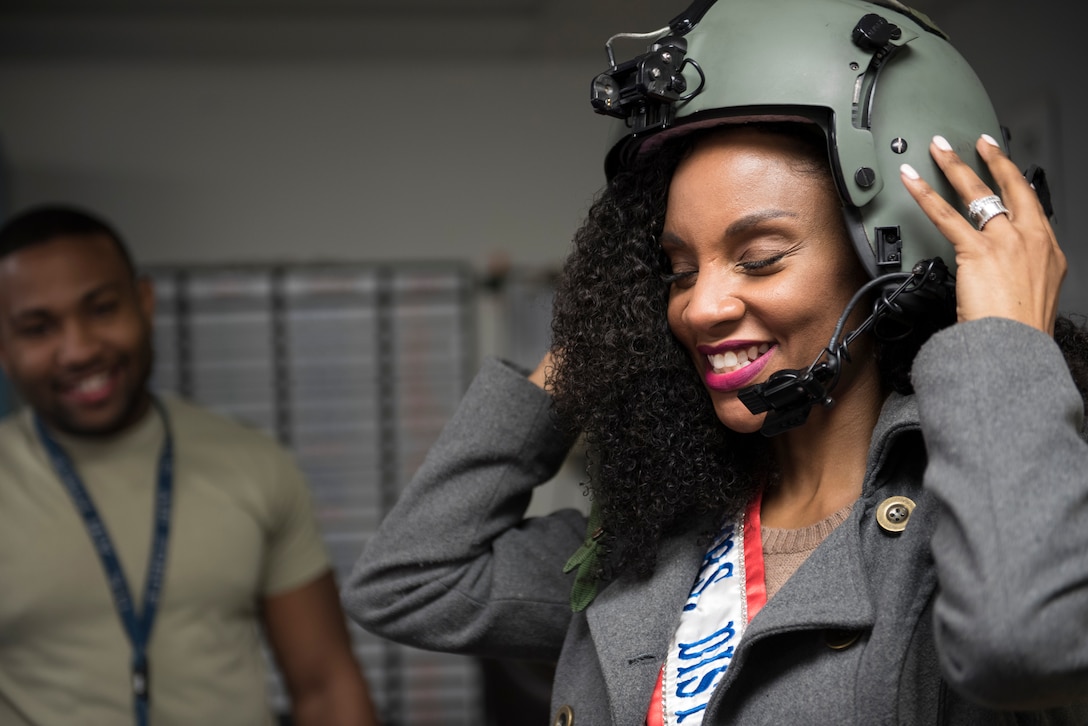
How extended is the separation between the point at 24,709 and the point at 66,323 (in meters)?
0.80

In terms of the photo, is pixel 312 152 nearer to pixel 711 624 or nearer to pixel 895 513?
pixel 711 624

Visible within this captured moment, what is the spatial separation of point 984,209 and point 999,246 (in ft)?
0.17

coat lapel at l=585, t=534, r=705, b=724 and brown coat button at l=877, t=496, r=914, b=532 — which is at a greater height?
brown coat button at l=877, t=496, r=914, b=532

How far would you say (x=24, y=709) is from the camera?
2.11 metres

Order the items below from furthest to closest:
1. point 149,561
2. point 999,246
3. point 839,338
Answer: point 149,561 → point 839,338 → point 999,246

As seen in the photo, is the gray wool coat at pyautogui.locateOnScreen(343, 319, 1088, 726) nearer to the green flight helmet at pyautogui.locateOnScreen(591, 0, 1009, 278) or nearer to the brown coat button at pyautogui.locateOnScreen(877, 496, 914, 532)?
the brown coat button at pyautogui.locateOnScreen(877, 496, 914, 532)

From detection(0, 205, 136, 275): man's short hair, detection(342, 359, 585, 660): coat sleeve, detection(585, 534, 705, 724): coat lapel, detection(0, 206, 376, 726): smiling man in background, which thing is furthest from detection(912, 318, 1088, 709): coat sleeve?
detection(0, 205, 136, 275): man's short hair

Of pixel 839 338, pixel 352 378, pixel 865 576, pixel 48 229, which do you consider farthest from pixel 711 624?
pixel 352 378

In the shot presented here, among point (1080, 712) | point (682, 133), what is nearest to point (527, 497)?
Result: point (682, 133)

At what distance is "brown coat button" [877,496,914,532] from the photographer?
1.07 metres

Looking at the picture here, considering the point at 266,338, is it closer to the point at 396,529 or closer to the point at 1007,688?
the point at 396,529

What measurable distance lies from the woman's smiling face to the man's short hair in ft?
5.67

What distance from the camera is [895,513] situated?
107cm

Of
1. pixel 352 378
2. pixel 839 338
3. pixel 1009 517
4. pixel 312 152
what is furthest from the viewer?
pixel 352 378
